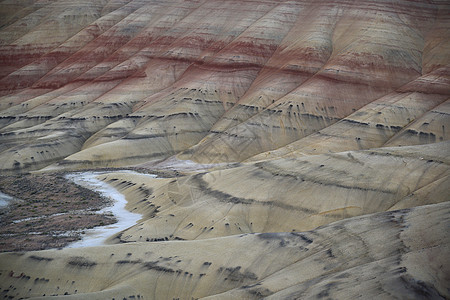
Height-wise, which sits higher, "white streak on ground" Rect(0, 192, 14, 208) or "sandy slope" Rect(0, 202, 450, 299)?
"sandy slope" Rect(0, 202, 450, 299)

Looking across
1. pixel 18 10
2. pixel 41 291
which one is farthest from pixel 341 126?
pixel 18 10

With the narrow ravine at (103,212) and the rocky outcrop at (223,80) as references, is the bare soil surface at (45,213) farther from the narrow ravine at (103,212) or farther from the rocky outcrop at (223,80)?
the rocky outcrop at (223,80)

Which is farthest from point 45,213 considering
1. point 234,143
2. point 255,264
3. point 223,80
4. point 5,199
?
point 223,80

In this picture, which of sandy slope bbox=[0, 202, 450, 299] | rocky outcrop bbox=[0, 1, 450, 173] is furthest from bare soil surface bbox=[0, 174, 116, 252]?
rocky outcrop bbox=[0, 1, 450, 173]

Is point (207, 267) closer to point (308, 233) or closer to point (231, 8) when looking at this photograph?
point (308, 233)

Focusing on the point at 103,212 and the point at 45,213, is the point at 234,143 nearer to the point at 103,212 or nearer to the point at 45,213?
the point at 103,212

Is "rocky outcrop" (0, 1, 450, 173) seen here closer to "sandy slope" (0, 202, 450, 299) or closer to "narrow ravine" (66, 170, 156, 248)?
"narrow ravine" (66, 170, 156, 248)

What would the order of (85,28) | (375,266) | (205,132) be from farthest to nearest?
(85,28) → (205,132) → (375,266)
